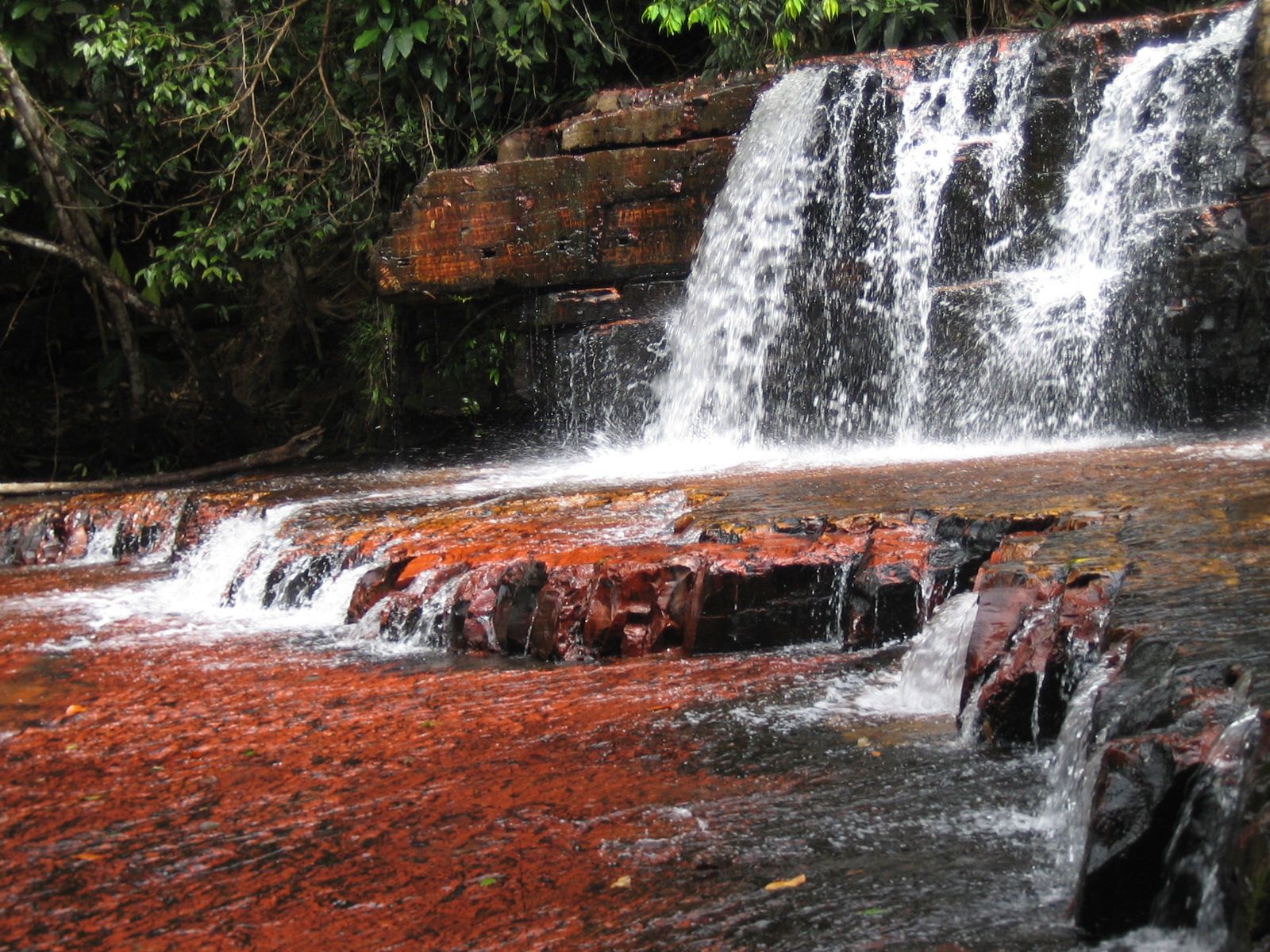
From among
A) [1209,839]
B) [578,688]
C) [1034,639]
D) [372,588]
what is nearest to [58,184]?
[372,588]

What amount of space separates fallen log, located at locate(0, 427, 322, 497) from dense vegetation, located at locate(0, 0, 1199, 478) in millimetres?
515

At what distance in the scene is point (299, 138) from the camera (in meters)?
11.5

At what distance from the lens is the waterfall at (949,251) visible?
8461 mm

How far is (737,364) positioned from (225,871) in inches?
284

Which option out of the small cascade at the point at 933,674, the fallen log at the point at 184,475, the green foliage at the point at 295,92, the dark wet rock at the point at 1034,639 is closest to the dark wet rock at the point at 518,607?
the small cascade at the point at 933,674

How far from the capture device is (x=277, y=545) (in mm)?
6988

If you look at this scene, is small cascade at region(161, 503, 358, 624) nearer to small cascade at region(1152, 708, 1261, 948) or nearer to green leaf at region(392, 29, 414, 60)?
small cascade at region(1152, 708, 1261, 948)

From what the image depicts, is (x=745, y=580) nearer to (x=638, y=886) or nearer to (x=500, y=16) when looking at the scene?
(x=638, y=886)

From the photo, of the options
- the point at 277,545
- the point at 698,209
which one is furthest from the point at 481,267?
the point at 277,545

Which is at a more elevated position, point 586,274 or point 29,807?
point 586,274

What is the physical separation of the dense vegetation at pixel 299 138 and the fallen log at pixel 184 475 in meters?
0.51

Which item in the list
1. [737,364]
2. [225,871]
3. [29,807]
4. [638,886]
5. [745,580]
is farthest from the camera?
[737,364]

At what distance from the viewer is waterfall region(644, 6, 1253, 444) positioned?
8.46 metres

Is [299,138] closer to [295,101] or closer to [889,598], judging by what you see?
[295,101]
